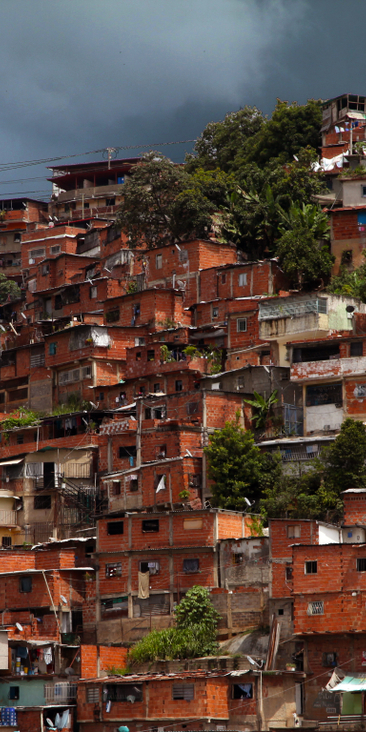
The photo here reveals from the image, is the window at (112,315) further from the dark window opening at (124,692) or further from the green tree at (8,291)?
the dark window opening at (124,692)

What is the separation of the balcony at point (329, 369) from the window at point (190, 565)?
363 inches

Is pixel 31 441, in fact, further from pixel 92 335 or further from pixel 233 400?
pixel 233 400

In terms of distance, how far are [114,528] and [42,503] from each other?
7.61 m

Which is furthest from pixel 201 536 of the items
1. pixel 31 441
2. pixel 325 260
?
pixel 325 260

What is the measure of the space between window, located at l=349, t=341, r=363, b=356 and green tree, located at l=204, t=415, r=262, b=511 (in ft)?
18.4

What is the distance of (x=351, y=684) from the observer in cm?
3578

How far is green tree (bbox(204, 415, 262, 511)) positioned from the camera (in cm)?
4581

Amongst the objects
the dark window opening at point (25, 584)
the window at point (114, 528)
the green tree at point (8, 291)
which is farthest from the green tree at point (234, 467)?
the green tree at point (8, 291)

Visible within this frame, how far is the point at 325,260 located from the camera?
58188 mm

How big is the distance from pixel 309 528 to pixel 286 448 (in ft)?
23.8

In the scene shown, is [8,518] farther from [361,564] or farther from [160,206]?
[160,206]

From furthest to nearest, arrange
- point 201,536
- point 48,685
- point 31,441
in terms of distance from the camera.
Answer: point 31,441 → point 201,536 → point 48,685

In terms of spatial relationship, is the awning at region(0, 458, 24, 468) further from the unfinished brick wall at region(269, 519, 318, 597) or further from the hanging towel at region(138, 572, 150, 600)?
the unfinished brick wall at region(269, 519, 318, 597)

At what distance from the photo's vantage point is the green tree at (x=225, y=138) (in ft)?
242
